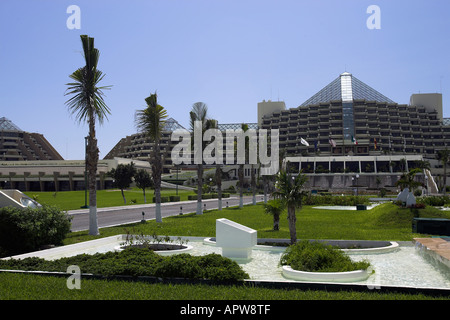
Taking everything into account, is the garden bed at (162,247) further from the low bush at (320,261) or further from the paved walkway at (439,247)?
the paved walkway at (439,247)

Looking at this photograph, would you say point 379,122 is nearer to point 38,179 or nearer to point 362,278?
point 38,179

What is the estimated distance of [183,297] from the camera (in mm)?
7535

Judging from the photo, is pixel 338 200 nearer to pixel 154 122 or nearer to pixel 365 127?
pixel 154 122

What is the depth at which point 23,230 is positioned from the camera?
13.6m

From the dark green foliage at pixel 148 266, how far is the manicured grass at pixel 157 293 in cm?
42

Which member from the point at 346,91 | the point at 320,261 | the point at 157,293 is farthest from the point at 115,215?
the point at 346,91

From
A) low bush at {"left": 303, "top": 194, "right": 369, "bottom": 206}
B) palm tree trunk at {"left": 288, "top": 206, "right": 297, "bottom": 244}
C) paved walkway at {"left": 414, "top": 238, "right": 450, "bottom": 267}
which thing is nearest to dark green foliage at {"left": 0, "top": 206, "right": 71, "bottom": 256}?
palm tree trunk at {"left": 288, "top": 206, "right": 297, "bottom": 244}

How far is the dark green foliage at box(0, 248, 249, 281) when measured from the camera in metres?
8.91

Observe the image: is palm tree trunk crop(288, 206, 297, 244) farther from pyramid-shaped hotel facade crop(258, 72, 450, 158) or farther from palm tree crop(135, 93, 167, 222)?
pyramid-shaped hotel facade crop(258, 72, 450, 158)

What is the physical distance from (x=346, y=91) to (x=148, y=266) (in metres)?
150

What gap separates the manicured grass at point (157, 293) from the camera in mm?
7500

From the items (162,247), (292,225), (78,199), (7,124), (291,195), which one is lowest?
(78,199)

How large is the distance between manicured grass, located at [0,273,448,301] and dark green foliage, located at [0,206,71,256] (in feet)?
17.1
